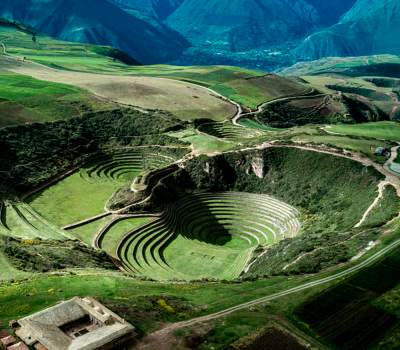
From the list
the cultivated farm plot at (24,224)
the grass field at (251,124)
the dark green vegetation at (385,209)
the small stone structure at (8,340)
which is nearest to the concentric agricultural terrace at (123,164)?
the cultivated farm plot at (24,224)

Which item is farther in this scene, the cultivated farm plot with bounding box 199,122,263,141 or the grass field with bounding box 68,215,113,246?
the cultivated farm plot with bounding box 199,122,263,141

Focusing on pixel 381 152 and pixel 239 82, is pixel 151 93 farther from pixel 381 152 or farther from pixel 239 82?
pixel 381 152

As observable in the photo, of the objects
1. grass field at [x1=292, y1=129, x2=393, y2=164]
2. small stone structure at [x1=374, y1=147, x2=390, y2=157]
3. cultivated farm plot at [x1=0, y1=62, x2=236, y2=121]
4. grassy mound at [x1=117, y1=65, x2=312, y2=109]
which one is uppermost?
grassy mound at [x1=117, y1=65, x2=312, y2=109]

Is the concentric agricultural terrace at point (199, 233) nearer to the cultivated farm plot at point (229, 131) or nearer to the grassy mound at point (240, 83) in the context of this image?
the cultivated farm plot at point (229, 131)

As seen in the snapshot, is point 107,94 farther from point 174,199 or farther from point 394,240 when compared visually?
point 394,240

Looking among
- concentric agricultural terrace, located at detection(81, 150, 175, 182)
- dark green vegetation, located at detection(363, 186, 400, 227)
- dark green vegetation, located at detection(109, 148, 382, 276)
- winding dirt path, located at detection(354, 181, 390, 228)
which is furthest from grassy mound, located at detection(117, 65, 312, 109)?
dark green vegetation, located at detection(363, 186, 400, 227)

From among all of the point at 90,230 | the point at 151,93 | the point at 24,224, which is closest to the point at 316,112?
the point at 151,93

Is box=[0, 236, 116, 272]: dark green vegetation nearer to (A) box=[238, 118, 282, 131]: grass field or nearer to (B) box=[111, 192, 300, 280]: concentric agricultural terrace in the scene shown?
(B) box=[111, 192, 300, 280]: concentric agricultural terrace
